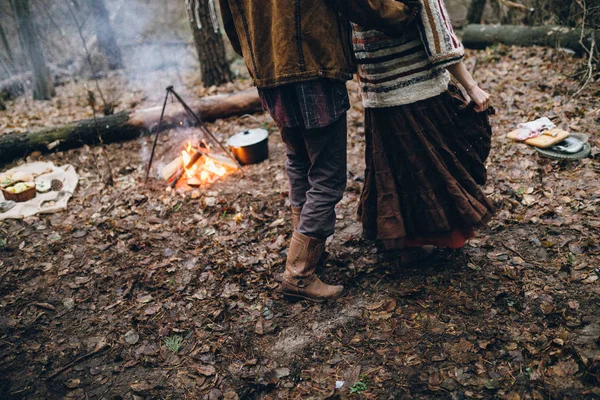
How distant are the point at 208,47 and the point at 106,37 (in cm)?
554

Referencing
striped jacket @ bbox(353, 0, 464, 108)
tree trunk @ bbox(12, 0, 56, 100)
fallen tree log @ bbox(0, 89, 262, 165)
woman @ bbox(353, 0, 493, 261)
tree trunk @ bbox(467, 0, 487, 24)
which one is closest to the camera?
striped jacket @ bbox(353, 0, 464, 108)

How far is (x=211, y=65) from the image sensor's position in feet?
25.6

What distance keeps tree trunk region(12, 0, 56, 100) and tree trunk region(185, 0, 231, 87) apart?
3937 mm

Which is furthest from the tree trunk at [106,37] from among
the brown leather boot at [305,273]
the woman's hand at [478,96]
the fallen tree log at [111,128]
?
the woman's hand at [478,96]

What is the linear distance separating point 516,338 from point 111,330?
2.86 metres

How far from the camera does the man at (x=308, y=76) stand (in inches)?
79.7

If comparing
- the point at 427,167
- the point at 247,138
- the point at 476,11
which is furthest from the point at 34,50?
the point at 476,11

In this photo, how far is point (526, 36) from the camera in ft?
24.4

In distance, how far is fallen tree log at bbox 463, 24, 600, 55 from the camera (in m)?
6.43

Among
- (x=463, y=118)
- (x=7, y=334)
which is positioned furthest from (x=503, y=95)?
(x=7, y=334)

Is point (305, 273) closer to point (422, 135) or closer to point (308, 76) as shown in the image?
point (422, 135)

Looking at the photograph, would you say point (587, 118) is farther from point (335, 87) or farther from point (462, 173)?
point (335, 87)

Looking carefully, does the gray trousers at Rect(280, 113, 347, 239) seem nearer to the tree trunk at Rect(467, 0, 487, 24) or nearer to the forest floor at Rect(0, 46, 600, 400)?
the forest floor at Rect(0, 46, 600, 400)

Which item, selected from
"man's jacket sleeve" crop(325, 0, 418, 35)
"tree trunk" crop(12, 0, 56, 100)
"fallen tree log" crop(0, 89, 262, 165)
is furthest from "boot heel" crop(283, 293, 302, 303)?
"tree trunk" crop(12, 0, 56, 100)
